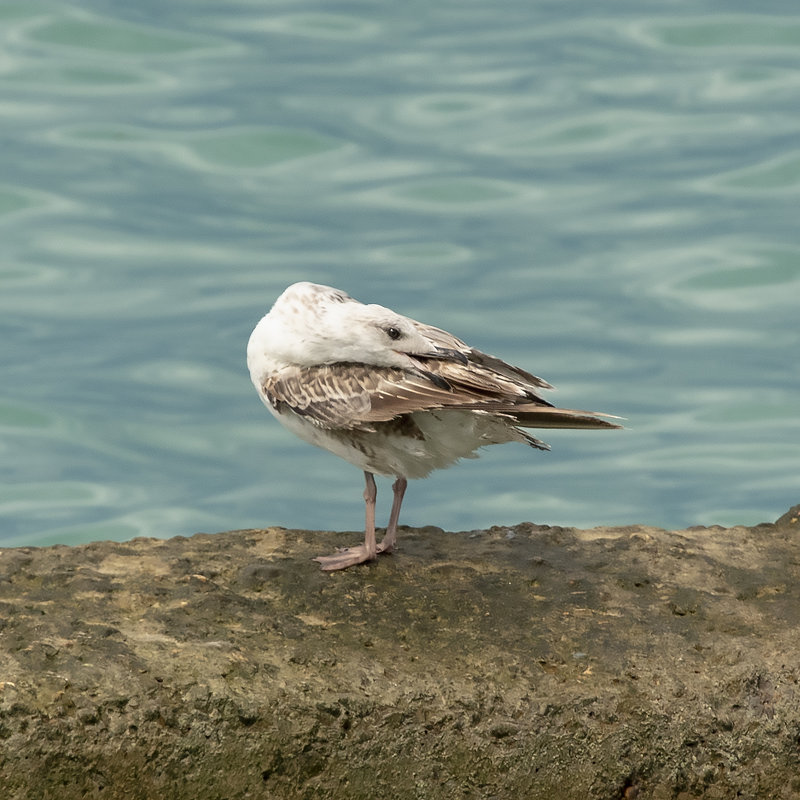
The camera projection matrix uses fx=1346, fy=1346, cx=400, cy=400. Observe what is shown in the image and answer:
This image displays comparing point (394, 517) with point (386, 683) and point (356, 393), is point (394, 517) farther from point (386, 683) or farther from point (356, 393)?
point (386, 683)

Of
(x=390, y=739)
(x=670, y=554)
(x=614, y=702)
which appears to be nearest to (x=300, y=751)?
(x=390, y=739)

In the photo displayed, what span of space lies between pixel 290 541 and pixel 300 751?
1.67m

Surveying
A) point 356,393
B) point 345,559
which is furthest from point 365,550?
point 356,393

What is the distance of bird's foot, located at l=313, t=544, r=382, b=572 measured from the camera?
6403 millimetres

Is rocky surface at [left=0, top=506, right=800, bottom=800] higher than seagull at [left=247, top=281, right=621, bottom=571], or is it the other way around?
seagull at [left=247, top=281, right=621, bottom=571]

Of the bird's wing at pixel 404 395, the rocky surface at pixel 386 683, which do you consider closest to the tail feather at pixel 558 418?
the bird's wing at pixel 404 395

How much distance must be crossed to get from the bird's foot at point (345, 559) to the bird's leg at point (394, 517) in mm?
133

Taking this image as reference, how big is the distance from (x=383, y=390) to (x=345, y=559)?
94 cm

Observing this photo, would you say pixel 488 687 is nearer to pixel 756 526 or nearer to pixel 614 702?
pixel 614 702

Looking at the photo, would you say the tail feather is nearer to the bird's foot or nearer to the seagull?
the seagull

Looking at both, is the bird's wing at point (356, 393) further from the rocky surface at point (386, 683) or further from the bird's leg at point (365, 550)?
the rocky surface at point (386, 683)

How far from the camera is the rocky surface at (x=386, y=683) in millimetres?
5258

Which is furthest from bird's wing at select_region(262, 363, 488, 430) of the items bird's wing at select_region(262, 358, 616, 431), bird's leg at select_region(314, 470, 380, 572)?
bird's leg at select_region(314, 470, 380, 572)

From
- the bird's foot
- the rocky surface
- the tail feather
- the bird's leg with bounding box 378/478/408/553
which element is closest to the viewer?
the rocky surface
